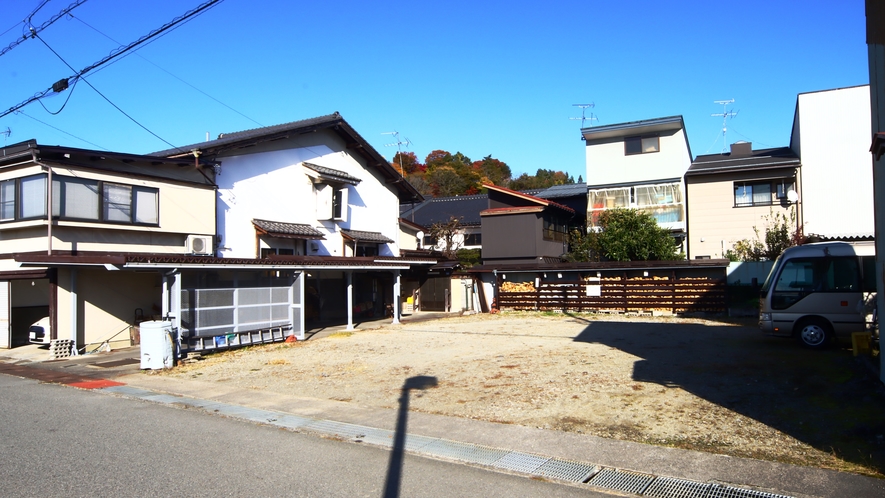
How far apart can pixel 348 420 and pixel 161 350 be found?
6.88 meters

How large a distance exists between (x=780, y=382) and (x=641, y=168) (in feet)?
74.3

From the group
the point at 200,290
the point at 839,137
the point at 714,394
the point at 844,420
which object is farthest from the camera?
the point at 839,137

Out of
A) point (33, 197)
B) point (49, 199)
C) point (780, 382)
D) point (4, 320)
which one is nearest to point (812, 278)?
point (780, 382)

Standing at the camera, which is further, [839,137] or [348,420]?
[839,137]

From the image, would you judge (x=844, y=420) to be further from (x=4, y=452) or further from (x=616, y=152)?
(x=616, y=152)

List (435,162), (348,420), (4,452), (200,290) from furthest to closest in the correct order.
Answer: (435,162) < (200,290) < (348,420) < (4,452)

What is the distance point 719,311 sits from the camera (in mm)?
23594

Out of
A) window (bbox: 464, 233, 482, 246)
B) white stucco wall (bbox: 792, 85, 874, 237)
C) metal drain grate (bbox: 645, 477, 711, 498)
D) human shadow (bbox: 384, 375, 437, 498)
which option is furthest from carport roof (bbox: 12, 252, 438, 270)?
white stucco wall (bbox: 792, 85, 874, 237)

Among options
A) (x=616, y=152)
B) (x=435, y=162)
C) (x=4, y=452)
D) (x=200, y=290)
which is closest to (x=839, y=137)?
(x=616, y=152)

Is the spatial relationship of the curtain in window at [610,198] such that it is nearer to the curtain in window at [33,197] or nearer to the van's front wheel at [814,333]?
the van's front wheel at [814,333]

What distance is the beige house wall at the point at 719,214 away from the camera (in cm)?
2836

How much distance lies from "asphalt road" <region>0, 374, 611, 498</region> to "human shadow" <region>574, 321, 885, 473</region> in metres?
3.54

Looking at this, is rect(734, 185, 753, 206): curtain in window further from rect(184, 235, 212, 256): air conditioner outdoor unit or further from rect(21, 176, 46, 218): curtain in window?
rect(21, 176, 46, 218): curtain in window

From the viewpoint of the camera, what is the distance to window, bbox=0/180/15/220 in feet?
55.6
